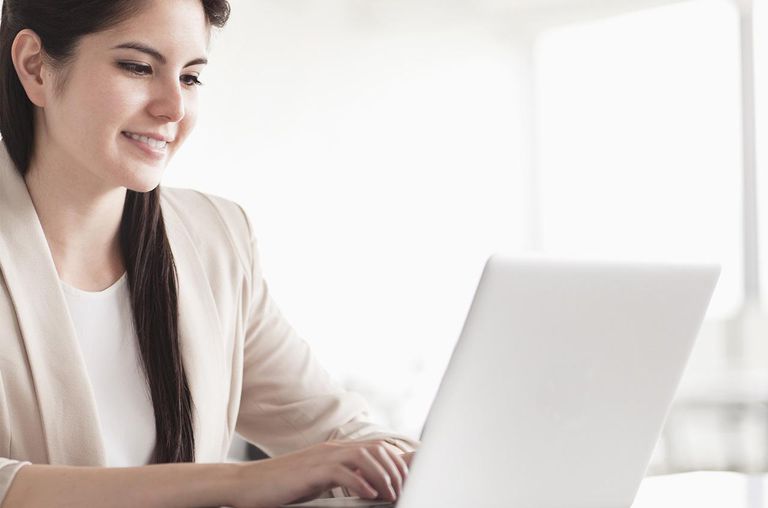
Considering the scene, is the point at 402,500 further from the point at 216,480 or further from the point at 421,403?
the point at 421,403

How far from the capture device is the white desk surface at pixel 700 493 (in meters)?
1.20

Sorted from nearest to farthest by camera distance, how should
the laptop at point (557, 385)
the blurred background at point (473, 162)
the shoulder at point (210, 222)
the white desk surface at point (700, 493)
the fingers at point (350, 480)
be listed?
the laptop at point (557, 385) < the fingers at point (350, 480) < the white desk surface at point (700, 493) < the shoulder at point (210, 222) < the blurred background at point (473, 162)

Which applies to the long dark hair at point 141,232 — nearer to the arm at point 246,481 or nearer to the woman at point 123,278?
the woman at point 123,278

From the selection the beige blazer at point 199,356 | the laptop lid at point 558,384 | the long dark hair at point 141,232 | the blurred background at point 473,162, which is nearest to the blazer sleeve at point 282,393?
the beige blazer at point 199,356

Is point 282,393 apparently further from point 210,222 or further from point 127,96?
point 127,96

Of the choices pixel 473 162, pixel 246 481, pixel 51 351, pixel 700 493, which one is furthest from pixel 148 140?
pixel 473 162

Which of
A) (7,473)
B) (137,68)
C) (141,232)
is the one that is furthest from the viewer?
(141,232)

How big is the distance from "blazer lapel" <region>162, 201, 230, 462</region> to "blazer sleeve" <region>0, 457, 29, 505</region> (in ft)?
1.25

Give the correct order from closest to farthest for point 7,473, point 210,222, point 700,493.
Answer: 1. point 7,473
2. point 700,493
3. point 210,222

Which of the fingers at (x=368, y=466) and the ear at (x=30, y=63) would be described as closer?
the fingers at (x=368, y=466)

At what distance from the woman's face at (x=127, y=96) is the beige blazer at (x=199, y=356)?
0.10m

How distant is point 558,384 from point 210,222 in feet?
2.60

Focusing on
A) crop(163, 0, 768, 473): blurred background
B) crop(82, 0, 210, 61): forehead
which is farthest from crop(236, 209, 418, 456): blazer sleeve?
crop(163, 0, 768, 473): blurred background

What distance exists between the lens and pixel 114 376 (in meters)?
1.46
